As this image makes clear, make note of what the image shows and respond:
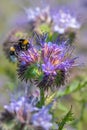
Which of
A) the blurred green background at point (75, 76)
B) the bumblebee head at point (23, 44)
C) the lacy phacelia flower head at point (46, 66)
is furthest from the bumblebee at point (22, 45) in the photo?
the blurred green background at point (75, 76)

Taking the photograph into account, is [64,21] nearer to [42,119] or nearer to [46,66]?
[46,66]

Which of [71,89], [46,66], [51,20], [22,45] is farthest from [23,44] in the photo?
[51,20]

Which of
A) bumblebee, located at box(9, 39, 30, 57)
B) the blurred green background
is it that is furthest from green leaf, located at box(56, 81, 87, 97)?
bumblebee, located at box(9, 39, 30, 57)

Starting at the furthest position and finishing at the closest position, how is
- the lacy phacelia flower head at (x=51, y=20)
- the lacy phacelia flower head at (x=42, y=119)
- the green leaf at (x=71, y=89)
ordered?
the lacy phacelia flower head at (x=51, y=20), the green leaf at (x=71, y=89), the lacy phacelia flower head at (x=42, y=119)

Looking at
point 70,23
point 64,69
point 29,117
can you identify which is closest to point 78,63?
point 64,69

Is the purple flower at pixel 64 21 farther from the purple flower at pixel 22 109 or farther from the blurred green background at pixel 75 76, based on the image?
the purple flower at pixel 22 109

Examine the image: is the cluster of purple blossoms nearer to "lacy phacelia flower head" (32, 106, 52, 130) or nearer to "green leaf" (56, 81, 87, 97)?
"lacy phacelia flower head" (32, 106, 52, 130)

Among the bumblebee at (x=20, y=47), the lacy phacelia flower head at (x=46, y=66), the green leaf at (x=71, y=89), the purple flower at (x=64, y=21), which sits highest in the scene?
the purple flower at (x=64, y=21)
